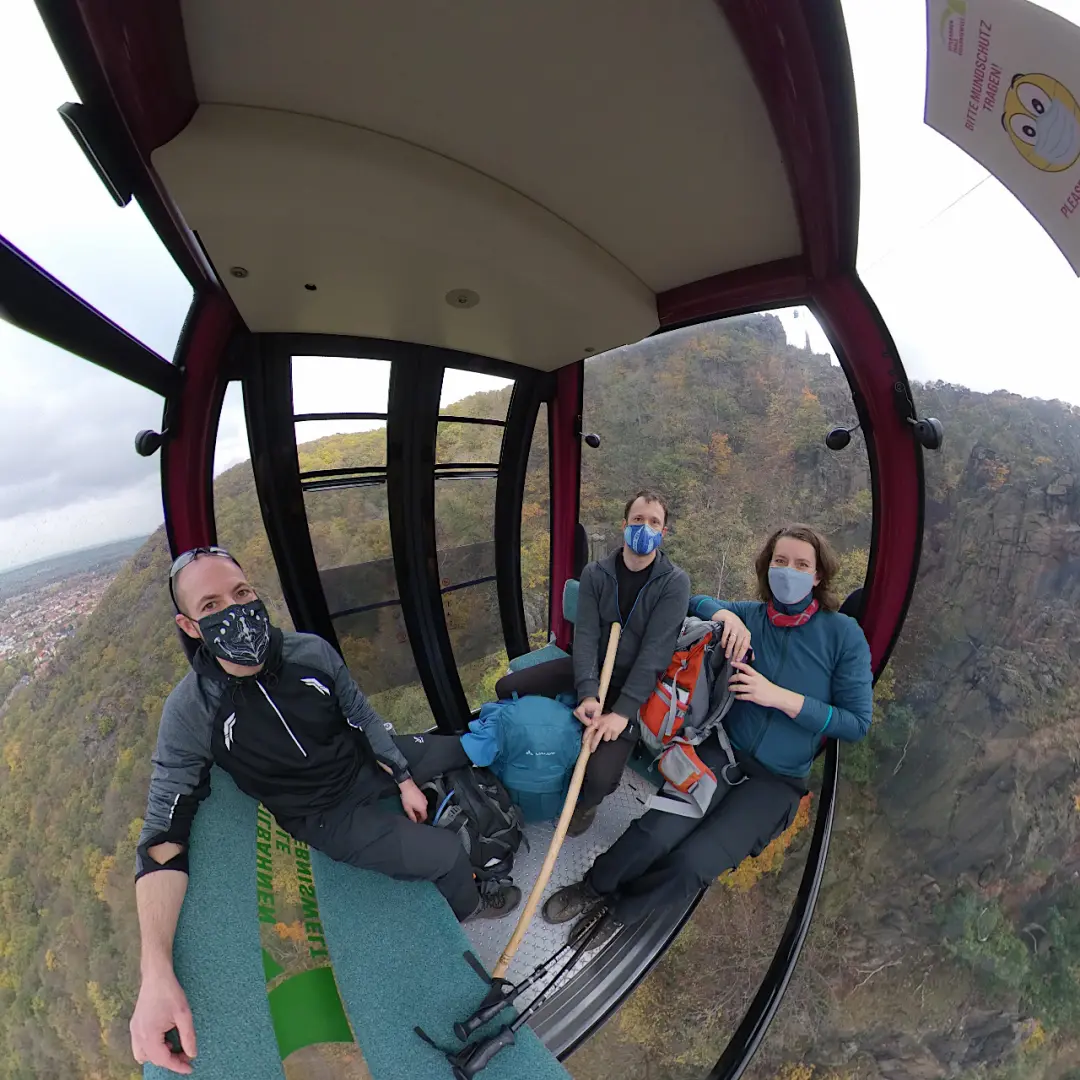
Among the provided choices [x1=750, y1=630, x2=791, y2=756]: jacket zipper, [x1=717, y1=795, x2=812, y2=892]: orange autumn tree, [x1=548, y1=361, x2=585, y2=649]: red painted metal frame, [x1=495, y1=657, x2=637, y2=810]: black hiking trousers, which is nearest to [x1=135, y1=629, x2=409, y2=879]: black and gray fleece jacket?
[x1=495, y1=657, x2=637, y2=810]: black hiking trousers

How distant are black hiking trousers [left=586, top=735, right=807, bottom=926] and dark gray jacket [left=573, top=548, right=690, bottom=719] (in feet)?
1.44

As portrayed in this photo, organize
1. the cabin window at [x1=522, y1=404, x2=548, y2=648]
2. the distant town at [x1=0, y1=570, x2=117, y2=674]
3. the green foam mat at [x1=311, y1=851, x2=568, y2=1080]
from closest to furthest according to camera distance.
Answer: the green foam mat at [x1=311, y1=851, x2=568, y2=1080] < the distant town at [x1=0, y1=570, x2=117, y2=674] < the cabin window at [x1=522, y1=404, x2=548, y2=648]

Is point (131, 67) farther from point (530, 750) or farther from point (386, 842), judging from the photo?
point (530, 750)

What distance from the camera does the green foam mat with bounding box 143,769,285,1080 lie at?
106 centimetres

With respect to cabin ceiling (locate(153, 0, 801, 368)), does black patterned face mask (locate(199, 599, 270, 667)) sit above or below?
below

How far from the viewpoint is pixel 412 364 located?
181 cm

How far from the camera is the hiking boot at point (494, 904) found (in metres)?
1.59

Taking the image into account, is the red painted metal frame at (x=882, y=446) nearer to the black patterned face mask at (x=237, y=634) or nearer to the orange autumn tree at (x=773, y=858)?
the orange autumn tree at (x=773, y=858)

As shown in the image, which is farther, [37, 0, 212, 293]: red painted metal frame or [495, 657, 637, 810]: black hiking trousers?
[495, 657, 637, 810]: black hiking trousers

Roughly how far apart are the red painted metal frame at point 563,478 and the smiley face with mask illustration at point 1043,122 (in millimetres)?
1785

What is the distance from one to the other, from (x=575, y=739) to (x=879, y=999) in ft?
10.1

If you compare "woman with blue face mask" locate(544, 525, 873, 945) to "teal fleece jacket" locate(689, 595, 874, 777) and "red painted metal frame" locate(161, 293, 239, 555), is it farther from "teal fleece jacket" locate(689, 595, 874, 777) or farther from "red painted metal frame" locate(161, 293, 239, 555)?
"red painted metal frame" locate(161, 293, 239, 555)

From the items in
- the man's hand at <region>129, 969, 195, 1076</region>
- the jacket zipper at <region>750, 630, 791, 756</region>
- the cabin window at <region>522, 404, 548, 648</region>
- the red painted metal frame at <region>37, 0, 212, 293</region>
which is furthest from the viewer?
the cabin window at <region>522, 404, 548, 648</region>

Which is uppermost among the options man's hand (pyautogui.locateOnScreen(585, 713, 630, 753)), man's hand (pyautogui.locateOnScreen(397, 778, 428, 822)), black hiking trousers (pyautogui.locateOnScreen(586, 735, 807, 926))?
man's hand (pyautogui.locateOnScreen(585, 713, 630, 753))
